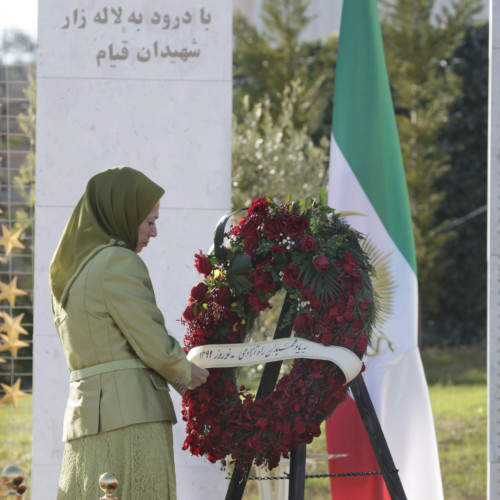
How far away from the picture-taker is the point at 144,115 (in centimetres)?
425

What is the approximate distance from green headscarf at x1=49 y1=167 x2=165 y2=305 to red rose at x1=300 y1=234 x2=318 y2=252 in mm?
538

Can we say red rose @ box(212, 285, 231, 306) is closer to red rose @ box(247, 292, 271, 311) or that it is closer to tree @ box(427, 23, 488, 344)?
red rose @ box(247, 292, 271, 311)

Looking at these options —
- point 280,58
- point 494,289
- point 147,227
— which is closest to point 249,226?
point 147,227

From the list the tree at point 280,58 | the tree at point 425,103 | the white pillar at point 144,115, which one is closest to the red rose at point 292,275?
the white pillar at point 144,115

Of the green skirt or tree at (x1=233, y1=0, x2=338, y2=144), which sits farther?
tree at (x1=233, y1=0, x2=338, y2=144)

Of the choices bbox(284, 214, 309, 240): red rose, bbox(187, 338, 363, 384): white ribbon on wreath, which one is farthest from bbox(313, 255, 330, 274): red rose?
bbox(187, 338, 363, 384): white ribbon on wreath

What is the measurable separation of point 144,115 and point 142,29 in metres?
0.42

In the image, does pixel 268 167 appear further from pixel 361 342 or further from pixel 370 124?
pixel 361 342

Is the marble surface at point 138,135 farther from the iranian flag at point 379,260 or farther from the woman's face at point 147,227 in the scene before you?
the woman's face at point 147,227

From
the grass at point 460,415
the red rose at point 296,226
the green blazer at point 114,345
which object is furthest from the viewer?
the grass at point 460,415

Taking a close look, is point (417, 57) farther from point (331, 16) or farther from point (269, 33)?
point (331, 16)

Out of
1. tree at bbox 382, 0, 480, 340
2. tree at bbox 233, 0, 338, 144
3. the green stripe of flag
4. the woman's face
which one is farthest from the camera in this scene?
tree at bbox 233, 0, 338, 144

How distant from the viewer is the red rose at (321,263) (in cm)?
299

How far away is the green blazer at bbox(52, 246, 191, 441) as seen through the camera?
108 inches
